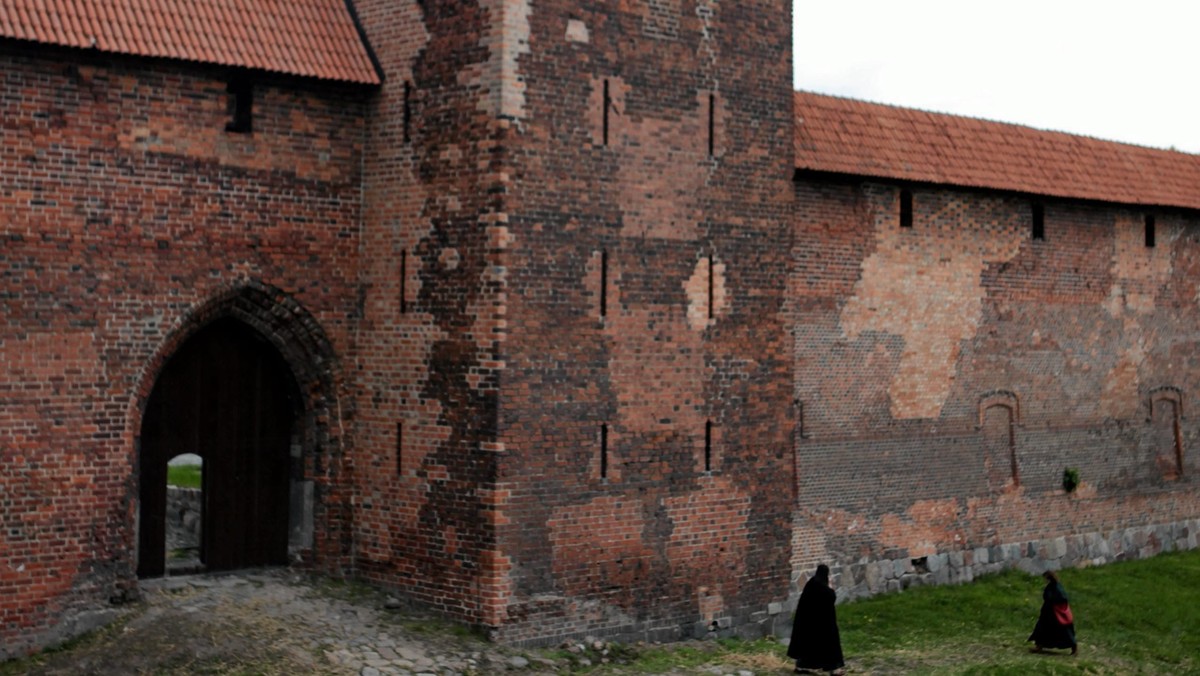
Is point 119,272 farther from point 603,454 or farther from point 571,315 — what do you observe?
point 603,454

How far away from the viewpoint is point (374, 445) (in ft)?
46.2

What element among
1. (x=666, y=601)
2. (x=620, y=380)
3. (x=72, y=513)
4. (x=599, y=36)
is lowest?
(x=666, y=601)

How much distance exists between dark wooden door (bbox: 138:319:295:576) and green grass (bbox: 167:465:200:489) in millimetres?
7521

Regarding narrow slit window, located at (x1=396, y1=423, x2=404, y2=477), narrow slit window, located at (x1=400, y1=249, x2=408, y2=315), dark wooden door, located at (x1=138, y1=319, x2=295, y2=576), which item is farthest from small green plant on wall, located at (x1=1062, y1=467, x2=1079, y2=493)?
dark wooden door, located at (x1=138, y1=319, x2=295, y2=576)

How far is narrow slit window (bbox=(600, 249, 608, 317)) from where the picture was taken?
14.0 meters

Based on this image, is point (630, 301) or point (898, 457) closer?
point (630, 301)

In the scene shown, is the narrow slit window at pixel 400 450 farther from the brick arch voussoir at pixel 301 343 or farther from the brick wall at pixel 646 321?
the brick wall at pixel 646 321

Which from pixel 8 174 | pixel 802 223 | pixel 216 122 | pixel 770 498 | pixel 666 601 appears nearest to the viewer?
pixel 8 174

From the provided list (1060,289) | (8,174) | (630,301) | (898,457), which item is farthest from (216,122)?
(1060,289)

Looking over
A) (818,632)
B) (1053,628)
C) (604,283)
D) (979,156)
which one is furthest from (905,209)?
(818,632)

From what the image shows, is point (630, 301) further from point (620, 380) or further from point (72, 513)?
point (72, 513)

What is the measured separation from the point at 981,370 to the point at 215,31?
408 inches

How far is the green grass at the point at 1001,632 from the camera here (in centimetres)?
1409

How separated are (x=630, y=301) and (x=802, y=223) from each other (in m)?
3.30
